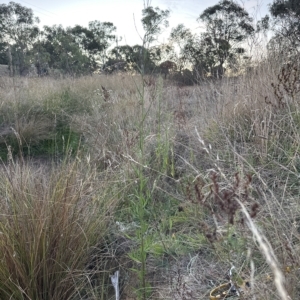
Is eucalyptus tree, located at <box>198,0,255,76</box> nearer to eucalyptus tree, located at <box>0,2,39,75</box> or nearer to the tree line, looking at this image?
the tree line

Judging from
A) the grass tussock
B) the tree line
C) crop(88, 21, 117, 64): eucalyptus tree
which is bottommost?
the grass tussock

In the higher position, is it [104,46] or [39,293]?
[104,46]

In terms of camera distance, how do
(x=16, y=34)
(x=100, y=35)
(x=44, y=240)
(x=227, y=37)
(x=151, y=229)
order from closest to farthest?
1. (x=44, y=240)
2. (x=151, y=229)
3. (x=16, y=34)
4. (x=227, y=37)
5. (x=100, y=35)

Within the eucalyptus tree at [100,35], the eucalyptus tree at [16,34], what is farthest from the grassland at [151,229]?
the eucalyptus tree at [100,35]

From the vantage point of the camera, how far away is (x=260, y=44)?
131 inches

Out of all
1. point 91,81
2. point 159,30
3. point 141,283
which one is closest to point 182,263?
point 141,283

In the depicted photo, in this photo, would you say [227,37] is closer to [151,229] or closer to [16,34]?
[16,34]

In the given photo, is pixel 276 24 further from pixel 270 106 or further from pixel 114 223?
pixel 114 223

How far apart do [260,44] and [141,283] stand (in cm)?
272

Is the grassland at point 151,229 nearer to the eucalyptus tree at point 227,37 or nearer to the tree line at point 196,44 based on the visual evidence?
the tree line at point 196,44

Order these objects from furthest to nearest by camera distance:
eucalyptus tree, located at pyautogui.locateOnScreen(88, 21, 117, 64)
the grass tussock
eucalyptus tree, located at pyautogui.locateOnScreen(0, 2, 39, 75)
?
eucalyptus tree, located at pyautogui.locateOnScreen(88, 21, 117, 64) → eucalyptus tree, located at pyautogui.locateOnScreen(0, 2, 39, 75) → the grass tussock

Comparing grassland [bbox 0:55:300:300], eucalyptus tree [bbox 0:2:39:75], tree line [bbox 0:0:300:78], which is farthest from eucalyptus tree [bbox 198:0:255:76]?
eucalyptus tree [bbox 0:2:39:75]

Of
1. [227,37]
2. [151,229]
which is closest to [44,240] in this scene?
[151,229]

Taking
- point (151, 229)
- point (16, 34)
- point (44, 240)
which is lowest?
point (151, 229)
